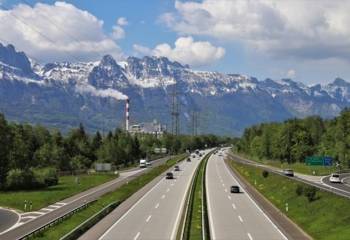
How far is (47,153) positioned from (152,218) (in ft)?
246

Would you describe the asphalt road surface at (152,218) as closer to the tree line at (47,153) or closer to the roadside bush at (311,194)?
the roadside bush at (311,194)

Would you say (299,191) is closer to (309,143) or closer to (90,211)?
(90,211)

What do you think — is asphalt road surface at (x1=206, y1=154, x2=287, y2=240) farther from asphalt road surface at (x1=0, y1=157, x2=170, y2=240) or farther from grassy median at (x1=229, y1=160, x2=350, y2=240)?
asphalt road surface at (x1=0, y1=157, x2=170, y2=240)

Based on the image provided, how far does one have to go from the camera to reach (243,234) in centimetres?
4412

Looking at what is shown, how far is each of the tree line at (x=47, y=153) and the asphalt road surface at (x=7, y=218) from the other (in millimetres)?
26140

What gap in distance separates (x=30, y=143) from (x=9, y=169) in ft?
128

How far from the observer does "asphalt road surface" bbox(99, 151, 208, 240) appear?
43688mm

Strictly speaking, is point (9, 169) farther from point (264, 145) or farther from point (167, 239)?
point (264, 145)

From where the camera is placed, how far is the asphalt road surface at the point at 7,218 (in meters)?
50.0

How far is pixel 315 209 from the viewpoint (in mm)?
55156

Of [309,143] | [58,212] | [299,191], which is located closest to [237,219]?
[299,191]

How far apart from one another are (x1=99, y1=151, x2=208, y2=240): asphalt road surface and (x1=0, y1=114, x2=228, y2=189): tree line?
65.6ft

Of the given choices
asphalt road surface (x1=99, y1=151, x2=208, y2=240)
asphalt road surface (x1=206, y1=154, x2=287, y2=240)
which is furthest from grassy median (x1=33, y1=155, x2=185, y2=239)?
asphalt road surface (x1=206, y1=154, x2=287, y2=240)

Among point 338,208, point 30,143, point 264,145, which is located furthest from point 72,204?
point 264,145
